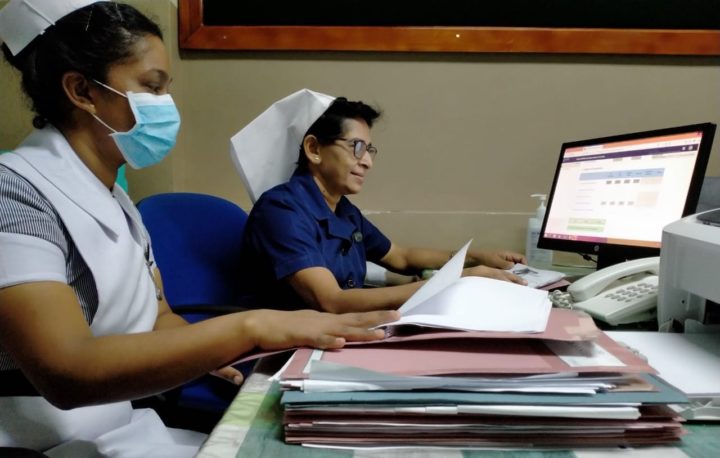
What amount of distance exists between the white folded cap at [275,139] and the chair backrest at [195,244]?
0.14 meters

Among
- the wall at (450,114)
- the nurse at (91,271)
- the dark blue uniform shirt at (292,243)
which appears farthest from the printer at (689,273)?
the wall at (450,114)

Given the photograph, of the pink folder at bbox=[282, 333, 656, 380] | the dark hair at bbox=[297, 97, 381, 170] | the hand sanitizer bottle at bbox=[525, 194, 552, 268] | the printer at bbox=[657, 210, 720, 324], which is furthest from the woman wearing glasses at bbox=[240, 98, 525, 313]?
the pink folder at bbox=[282, 333, 656, 380]

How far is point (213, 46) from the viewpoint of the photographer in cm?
177

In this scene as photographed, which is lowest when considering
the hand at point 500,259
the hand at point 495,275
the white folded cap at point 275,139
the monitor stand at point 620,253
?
the hand at point 500,259

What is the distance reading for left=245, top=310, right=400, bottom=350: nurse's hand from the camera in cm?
60

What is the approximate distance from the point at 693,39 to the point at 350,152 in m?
1.27

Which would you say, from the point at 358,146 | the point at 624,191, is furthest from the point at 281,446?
the point at 624,191

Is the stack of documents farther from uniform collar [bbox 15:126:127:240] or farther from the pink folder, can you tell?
uniform collar [bbox 15:126:127:240]

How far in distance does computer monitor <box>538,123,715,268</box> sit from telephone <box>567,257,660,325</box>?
0.57 feet

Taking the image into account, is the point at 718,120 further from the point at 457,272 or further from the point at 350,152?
the point at 457,272

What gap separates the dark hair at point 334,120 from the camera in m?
1.42

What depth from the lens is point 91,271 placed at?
0.78 meters

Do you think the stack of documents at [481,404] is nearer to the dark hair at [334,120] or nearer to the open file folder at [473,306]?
the open file folder at [473,306]

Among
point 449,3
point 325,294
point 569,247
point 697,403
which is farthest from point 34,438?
point 449,3
